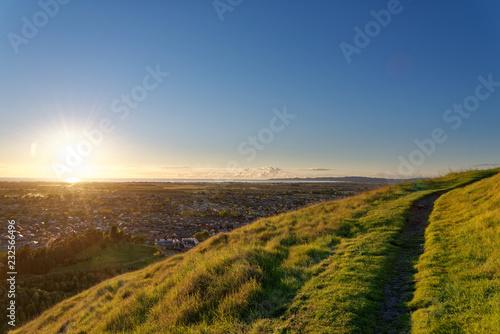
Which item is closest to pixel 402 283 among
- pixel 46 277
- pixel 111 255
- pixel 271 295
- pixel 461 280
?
pixel 461 280

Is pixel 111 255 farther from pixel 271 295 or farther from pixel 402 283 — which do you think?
pixel 402 283

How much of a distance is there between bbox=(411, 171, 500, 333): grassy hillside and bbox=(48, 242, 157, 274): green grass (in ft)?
81.3

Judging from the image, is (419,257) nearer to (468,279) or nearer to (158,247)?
(468,279)

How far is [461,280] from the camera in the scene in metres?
6.38

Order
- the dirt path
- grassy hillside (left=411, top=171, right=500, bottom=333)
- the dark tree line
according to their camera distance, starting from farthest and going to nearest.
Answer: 1. the dark tree line
2. the dirt path
3. grassy hillside (left=411, top=171, right=500, bottom=333)

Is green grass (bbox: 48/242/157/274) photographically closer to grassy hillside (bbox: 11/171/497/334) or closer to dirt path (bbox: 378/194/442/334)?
grassy hillside (bbox: 11/171/497/334)

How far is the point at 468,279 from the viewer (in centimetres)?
632

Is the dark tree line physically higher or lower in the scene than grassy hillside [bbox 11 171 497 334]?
lower

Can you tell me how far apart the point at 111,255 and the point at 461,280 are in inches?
1078

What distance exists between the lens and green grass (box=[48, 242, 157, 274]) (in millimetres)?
22344

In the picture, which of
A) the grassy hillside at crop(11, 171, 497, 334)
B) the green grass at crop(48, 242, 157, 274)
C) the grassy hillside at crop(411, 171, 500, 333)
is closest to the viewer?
the grassy hillside at crop(411, 171, 500, 333)

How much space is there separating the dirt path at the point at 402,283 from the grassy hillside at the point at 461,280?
0.27 m

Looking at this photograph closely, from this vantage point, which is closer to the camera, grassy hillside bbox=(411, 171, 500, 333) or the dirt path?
grassy hillside bbox=(411, 171, 500, 333)

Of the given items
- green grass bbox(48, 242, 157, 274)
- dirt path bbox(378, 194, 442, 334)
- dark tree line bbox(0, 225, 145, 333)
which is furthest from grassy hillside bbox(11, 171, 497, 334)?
green grass bbox(48, 242, 157, 274)
